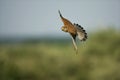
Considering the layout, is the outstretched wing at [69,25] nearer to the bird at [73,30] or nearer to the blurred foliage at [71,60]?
the bird at [73,30]

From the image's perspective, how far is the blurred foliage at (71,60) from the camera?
659cm

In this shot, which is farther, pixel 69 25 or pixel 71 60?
pixel 71 60

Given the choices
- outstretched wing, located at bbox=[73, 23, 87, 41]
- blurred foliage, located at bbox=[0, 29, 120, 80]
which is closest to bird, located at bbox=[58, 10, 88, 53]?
outstretched wing, located at bbox=[73, 23, 87, 41]

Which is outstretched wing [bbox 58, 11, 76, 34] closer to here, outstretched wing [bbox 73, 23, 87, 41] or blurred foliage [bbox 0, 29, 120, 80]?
outstretched wing [bbox 73, 23, 87, 41]

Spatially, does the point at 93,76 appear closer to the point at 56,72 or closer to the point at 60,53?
the point at 56,72

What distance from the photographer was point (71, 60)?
749 cm

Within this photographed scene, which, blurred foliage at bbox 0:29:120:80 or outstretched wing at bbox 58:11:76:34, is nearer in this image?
outstretched wing at bbox 58:11:76:34

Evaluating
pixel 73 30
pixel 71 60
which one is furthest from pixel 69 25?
pixel 71 60

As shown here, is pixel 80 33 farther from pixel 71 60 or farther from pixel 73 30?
pixel 71 60

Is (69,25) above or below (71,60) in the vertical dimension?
above

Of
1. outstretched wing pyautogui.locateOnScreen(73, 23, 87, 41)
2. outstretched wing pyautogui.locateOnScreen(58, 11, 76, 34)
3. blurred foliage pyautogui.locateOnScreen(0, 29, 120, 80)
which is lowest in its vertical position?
blurred foliage pyautogui.locateOnScreen(0, 29, 120, 80)

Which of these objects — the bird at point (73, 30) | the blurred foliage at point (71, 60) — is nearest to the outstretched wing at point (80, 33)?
the bird at point (73, 30)

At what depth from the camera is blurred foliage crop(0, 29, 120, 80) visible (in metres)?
6.59

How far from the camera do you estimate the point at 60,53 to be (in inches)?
309
